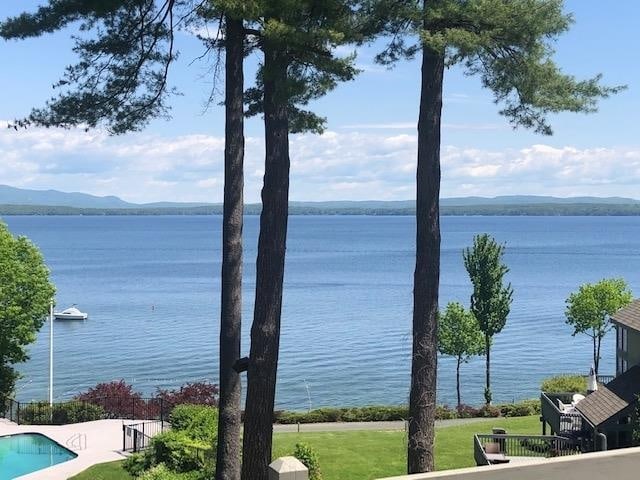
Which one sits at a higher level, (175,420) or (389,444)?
(175,420)

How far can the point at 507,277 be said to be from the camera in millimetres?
102688

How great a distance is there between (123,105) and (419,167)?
16.8 feet

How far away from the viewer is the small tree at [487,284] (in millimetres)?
35031

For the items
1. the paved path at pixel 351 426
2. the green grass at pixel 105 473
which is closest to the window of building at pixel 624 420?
the paved path at pixel 351 426

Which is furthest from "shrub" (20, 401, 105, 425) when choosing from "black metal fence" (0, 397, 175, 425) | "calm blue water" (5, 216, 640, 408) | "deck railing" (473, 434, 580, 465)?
"deck railing" (473, 434, 580, 465)

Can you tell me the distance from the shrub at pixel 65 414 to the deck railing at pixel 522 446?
554 inches

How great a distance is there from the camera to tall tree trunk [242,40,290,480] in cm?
1130

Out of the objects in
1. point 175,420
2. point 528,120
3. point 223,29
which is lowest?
point 175,420

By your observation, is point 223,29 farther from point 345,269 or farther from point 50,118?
point 345,269

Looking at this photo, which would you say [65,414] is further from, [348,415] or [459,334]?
[459,334]

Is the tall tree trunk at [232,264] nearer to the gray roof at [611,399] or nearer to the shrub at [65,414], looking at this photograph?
the gray roof at [611,399]

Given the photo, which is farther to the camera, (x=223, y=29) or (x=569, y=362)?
(x=569, y=362)

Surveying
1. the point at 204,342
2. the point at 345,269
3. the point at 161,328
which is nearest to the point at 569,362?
the point at 204,342

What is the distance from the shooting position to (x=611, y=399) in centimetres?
1795
